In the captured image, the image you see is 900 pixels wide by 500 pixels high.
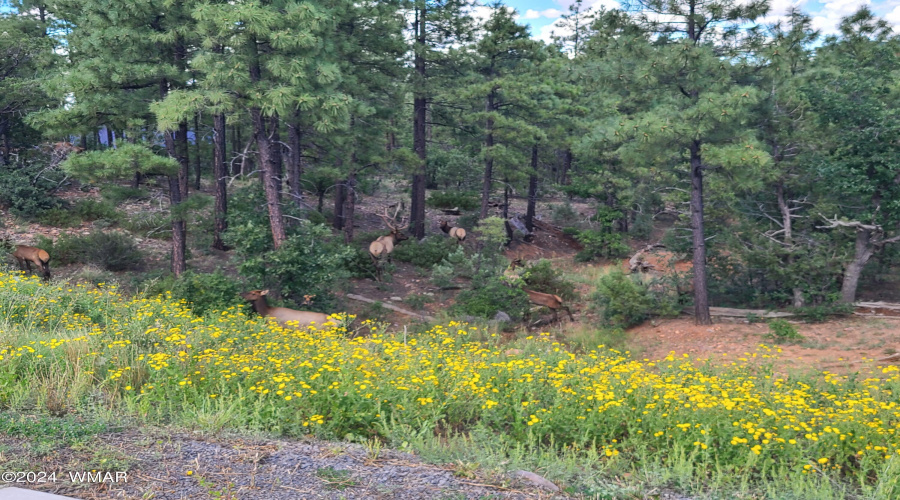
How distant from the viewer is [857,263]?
1570cm

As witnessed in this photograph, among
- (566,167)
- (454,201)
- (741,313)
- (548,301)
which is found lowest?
(741,313)

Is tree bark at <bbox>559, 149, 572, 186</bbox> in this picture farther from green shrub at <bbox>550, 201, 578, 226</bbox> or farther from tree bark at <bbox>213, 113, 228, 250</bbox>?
tree bark at <bbox>213, 113, 228, 250</bbox>

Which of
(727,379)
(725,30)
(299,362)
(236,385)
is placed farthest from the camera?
(725,30)

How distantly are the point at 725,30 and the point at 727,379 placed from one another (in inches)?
362

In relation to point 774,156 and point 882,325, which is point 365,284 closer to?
point 774,156

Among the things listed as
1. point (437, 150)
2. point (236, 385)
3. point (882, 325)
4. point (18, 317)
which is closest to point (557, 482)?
point (236, 385)

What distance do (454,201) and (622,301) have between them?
15411mm

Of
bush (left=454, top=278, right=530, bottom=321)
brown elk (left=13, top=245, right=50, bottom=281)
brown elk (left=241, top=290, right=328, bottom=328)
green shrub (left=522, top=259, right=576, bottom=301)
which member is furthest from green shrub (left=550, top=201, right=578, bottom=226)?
brown elk (left=13, top=245, right=50, bottom=281)

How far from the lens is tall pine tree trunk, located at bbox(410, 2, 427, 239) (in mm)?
21234

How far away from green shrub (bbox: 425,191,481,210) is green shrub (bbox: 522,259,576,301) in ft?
40.1

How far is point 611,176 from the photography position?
83.9 ft

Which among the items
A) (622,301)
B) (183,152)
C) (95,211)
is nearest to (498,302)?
(622,301)

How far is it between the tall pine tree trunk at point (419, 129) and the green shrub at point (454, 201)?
18.8 ft

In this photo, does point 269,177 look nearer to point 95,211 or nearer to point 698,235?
point 698,235
